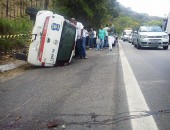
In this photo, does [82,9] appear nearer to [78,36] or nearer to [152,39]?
[152,39]

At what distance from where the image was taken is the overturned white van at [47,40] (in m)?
10.6

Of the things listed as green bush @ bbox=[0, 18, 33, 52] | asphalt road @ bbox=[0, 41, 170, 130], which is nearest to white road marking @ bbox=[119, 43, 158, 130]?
asphalt road @ bbox=[0, 41, 170, 130]

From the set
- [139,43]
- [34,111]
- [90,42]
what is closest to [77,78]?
[34,111]

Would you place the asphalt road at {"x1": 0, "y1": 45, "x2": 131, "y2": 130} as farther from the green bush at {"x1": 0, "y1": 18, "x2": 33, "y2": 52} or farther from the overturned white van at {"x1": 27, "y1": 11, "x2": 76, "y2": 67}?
the green bush at {"x1": 0, "y1": 18, "x2": 33, "y2": 52}

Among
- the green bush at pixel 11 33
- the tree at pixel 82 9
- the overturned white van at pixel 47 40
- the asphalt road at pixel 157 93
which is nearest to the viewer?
the asphalt road at pixel 157 93

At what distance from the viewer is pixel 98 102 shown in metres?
5.30

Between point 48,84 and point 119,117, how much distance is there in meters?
3.12

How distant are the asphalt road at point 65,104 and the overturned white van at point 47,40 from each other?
8.55 feet

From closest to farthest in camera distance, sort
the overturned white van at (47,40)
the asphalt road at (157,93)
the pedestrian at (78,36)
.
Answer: the asphalt road at (157,93), the overturned white van at (47,40), the pedestrian at (78,36)

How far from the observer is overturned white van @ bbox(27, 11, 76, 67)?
10.6 meters

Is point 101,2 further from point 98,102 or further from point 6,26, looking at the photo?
point 98,102

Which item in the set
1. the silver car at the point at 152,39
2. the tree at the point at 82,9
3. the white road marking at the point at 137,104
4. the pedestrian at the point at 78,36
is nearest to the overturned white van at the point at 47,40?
the pedestrian at the point at 78,36

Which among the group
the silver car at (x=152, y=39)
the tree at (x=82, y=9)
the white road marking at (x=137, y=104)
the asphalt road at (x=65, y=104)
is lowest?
the asphalt road at (x=65, y=104)

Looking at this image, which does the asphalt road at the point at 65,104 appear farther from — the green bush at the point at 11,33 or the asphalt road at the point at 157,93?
the green bush at the point at 11,33
